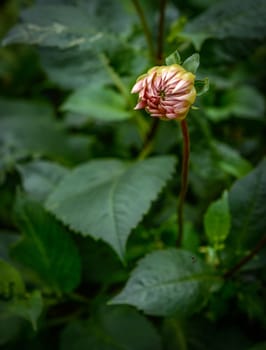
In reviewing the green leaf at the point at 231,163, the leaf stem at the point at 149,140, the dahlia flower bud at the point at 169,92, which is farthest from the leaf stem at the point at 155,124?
the dahlia flower bud at the point at 169,92

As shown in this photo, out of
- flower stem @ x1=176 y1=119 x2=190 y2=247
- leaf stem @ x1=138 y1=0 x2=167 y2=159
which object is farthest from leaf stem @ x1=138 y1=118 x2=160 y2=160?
flower stem @ x1=176 y1=119 x2=190 y2=247

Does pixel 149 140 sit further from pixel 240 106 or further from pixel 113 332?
pixel 113 332

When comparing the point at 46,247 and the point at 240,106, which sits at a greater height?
the point at 46,247

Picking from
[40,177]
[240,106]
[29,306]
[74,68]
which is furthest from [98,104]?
[29,306]

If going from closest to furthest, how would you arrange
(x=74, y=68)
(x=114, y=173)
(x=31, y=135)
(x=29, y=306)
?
1. (x=29, y=306)
2. (x=114, y=173)
3. (x=74, y=68)
4. (x=31, y=135)

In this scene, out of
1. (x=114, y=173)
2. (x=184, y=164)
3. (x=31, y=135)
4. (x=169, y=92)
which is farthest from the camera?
(x=31, y=135)

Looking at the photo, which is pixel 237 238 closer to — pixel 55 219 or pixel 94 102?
pixel 55 219

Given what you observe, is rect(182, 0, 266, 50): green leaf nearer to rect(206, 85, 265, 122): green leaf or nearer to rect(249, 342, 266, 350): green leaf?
rect(206, 85, 265, 122): green leaf

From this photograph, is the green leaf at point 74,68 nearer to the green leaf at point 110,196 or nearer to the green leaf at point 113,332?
the green leaf at point 110,196

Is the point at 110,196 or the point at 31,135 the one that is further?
the point at 31,135
